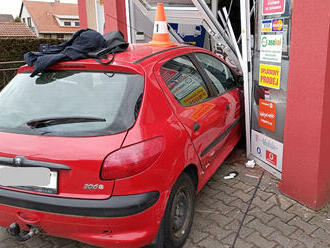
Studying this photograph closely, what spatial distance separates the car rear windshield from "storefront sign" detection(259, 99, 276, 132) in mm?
2009

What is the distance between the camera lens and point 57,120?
7.65 ft

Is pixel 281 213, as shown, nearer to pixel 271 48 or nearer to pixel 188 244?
pixel 188 244

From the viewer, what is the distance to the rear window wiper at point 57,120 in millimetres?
2287

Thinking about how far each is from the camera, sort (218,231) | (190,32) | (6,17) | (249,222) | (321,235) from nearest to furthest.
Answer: (321,235) → (218,231) → (249,222) → (190,32) → (6,17)

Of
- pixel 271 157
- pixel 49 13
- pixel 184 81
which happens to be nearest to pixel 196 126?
pixel 184 81

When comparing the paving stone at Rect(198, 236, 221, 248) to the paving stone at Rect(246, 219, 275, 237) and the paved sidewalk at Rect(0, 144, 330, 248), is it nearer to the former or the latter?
the paved sidewalk at Rect(0, 144, 330, 248)

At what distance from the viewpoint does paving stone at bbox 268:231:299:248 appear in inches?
109

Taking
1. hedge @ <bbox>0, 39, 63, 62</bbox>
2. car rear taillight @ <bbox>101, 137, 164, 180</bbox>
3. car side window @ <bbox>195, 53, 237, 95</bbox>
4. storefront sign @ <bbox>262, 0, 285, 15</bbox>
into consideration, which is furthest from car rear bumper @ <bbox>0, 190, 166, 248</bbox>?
hedge @ <bbox>0, 39, 63, 62</bbox>

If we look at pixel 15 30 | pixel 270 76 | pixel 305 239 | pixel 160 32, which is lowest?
pixel 305 239

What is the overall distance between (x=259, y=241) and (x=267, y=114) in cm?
168

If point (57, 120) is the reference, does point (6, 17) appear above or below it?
above

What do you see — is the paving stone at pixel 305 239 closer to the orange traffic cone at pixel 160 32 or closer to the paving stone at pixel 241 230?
the paving stone at pixel 241 230

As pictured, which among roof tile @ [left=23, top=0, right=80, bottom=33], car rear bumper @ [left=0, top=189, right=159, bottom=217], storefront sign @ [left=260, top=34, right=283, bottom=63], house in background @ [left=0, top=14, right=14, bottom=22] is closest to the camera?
car rear bumper @ [left=0, top=189, right=159, bottom=217]

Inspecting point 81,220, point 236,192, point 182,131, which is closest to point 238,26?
point 236,192
